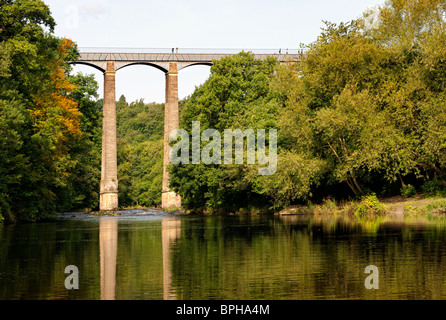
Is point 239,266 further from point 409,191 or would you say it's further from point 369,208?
point 409,191

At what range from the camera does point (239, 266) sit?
14.9m

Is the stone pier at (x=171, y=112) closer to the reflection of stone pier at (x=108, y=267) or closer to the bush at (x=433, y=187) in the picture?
the bush at (x=433, y=187)

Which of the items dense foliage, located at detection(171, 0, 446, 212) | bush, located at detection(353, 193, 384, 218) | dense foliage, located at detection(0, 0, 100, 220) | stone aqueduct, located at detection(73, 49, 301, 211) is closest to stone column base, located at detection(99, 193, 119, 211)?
stone aqueduct, located at detection(73, 49, 301, 211)

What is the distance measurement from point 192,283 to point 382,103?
26.6 meters

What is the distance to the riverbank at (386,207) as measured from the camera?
3272 centimetres

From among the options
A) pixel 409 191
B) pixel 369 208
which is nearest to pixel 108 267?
pixel 369 208

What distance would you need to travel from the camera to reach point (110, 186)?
70812mm

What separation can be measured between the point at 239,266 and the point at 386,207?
72.4 feet

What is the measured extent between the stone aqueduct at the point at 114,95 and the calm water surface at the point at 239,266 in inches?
1857

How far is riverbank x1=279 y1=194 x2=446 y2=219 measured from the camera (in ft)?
107

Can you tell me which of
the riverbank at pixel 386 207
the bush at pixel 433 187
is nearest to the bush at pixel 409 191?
the riverbank at pixel 386 207

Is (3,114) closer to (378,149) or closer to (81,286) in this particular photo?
(378,149)

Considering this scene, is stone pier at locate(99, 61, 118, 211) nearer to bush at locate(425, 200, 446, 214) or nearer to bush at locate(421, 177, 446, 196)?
bush at locate(421, 177, 446, 196)

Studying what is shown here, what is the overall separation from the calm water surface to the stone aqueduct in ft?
155
